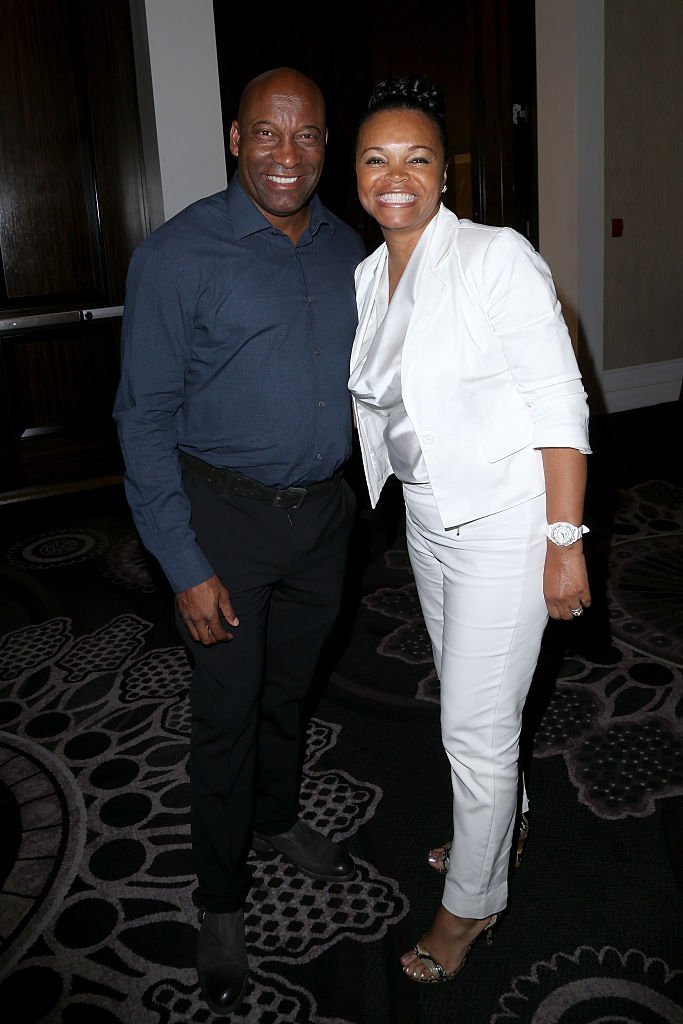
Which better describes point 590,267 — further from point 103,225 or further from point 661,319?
point 103,225

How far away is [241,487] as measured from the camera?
1.64m

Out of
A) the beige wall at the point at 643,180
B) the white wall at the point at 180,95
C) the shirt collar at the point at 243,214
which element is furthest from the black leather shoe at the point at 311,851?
the beige wall at the point at 643,180

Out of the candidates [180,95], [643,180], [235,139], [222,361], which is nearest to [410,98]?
[235,139]

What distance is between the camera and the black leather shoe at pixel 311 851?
1884mm

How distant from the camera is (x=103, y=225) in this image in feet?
14.7

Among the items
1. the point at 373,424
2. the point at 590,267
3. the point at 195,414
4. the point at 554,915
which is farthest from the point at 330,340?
the point at 590,267

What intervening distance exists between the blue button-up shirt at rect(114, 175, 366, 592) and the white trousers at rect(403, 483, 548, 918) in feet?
0.83

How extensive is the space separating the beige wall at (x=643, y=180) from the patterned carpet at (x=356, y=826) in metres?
2.95

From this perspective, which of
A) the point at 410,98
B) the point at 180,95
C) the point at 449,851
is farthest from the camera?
the point at 180,95

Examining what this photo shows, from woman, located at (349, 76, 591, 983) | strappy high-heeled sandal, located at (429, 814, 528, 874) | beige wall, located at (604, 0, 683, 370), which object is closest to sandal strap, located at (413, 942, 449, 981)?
woman, located at (349, 76, 591, 983)

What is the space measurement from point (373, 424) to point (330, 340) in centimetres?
18

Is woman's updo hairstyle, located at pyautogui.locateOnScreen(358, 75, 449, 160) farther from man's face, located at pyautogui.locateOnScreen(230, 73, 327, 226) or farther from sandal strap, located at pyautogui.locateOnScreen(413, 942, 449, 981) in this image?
sandal strap, located at pyautogui.locateOnScreen(413, 942, 449, 981)

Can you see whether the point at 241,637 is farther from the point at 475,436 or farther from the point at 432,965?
the point at 432,965

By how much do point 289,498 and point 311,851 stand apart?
0.80 meters
